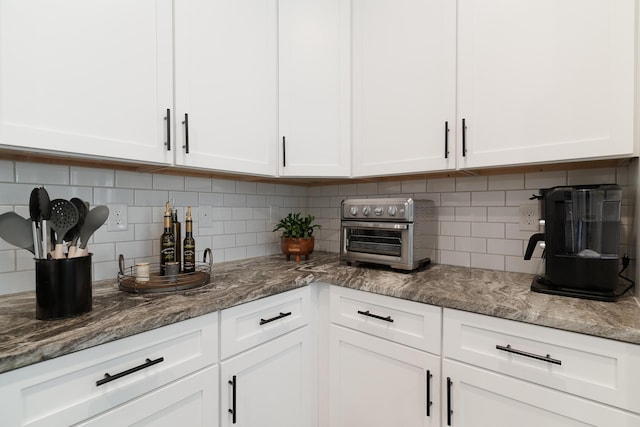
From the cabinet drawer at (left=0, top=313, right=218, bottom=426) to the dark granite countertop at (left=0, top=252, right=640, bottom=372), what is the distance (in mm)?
37

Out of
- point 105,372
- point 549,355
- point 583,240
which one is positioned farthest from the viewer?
point 583,240

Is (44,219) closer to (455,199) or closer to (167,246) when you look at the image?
(167,246)

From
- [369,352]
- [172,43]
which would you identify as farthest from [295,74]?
[369,352]

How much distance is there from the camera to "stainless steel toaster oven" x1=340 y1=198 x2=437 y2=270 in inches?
57.4

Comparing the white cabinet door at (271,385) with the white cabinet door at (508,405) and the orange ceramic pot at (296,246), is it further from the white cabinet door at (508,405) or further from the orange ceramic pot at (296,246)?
the white cabinet door at (508,405)

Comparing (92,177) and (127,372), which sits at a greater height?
(92,177)

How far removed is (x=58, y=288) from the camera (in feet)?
2.82

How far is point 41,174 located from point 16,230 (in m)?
0.41

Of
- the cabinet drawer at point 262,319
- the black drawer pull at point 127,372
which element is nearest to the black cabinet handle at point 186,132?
the cabinet drawer at point 262,319

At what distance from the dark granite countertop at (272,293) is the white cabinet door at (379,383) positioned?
0.76ft

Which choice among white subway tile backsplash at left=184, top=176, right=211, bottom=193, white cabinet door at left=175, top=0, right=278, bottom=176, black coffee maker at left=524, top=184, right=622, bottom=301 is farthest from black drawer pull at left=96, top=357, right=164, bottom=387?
black coffee maker at left=524, top=184, right=622, bottom=301

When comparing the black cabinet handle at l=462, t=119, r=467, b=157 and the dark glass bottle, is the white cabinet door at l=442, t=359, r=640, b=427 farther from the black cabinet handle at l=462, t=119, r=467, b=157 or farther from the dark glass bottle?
the dark glass bottle

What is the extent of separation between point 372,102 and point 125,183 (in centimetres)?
124

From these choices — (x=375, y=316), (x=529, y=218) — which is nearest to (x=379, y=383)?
(x=375, y=316)
